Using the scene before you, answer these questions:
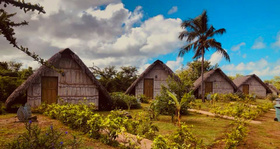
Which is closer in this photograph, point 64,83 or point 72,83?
point 64,83

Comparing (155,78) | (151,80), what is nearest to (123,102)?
(151,80)

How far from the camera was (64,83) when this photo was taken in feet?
35.9

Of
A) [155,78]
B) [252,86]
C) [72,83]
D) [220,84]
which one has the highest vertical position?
[155,78]

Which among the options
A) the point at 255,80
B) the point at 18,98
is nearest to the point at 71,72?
the point at 18,98

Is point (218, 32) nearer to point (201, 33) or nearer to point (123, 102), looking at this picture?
point (201, 33)

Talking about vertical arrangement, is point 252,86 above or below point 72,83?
below

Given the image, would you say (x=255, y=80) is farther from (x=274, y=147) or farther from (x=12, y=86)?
(x=12, y=86)

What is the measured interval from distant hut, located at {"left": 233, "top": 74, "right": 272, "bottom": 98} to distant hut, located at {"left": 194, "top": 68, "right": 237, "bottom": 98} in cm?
397

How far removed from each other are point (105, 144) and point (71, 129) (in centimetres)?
186

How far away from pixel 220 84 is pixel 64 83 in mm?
18248

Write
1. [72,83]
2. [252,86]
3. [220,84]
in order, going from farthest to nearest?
1. [252,86]
2. [220,84]
3. [72,83]

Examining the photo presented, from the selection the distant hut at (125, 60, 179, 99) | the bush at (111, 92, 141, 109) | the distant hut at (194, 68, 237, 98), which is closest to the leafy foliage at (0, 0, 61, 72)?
the bush at (111, 92, 141, 109)

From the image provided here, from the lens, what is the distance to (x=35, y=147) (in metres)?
3.46

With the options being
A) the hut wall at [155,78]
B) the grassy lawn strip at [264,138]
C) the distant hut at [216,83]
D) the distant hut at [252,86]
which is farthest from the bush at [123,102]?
the distant hut at [252,86]
